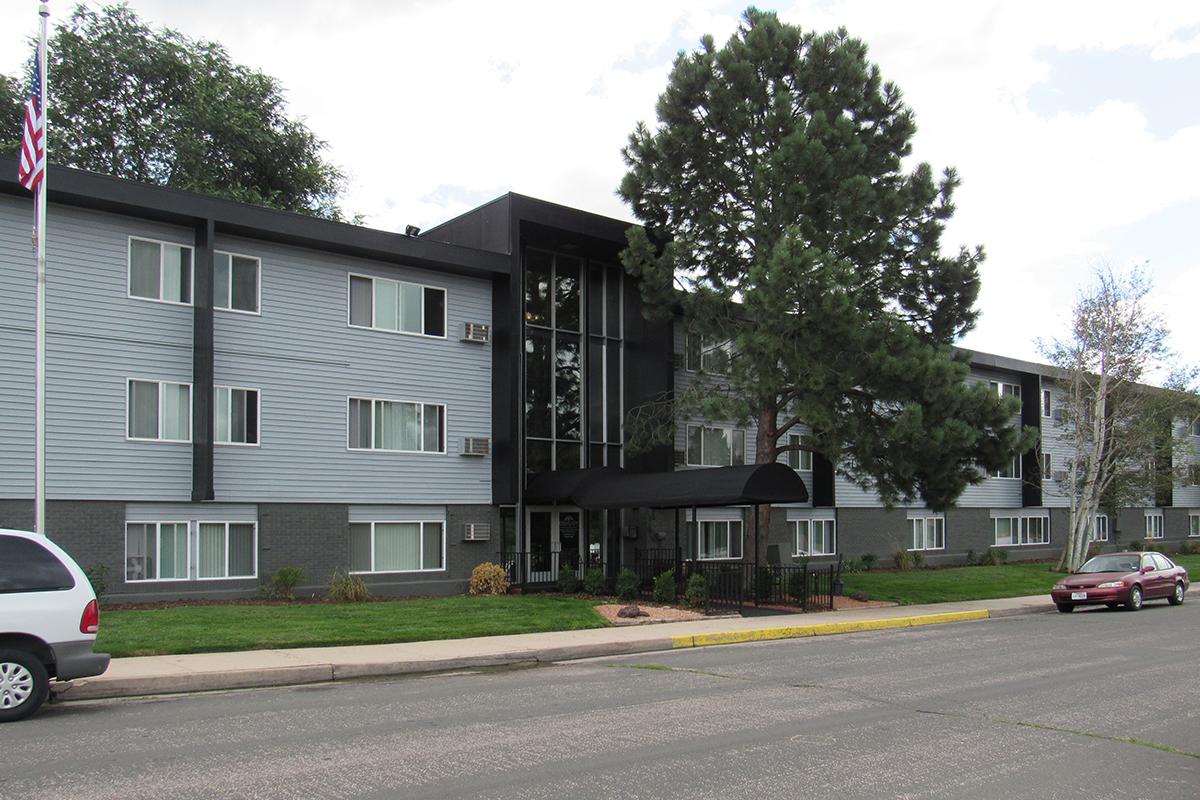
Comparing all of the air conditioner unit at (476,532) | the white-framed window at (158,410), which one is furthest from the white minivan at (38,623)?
the air conditioner unit at (476,532)

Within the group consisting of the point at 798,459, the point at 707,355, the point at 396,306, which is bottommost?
the point at 798,459

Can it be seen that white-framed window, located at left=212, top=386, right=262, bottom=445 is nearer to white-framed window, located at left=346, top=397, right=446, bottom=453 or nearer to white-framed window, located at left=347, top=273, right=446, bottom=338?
white-framed window, located at left=346, top=397, right=446, bottom=453

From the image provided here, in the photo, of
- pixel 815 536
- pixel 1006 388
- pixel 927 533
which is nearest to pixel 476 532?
pixel 815 536

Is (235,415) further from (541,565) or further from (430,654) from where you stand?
(430,654)

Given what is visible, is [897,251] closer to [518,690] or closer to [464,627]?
[464,627]

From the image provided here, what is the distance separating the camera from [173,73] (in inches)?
1684

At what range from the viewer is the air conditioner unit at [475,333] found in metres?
25.1

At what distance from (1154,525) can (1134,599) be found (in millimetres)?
35001

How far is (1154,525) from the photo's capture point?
54.5 m

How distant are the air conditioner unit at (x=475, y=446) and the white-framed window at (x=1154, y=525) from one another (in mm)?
42083

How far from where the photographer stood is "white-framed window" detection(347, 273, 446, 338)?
2366cm

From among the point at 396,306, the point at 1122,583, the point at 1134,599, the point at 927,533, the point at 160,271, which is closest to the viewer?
the point at 160,271

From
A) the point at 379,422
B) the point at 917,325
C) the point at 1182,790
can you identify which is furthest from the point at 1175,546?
the point at 1182,790

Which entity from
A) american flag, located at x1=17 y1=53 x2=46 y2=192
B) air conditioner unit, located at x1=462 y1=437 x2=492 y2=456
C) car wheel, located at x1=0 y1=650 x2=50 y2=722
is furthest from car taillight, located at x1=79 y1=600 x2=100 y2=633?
air conditioner unit, located at x1=462 y1=437 x2=492 y2=456
